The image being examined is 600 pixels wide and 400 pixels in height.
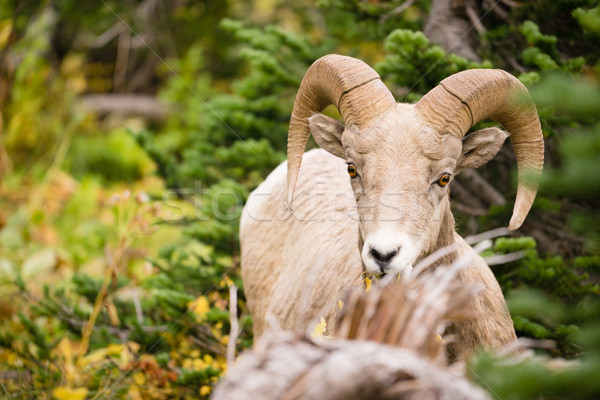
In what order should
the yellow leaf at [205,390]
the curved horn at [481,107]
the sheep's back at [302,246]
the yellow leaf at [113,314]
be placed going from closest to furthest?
the curved horn at [481,107] < the sheep's back at [302,246] < the yellow leaf at [205,390] < the yellow leaf at [113,314]

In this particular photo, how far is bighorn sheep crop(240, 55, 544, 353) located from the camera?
348cm

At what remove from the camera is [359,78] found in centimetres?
381

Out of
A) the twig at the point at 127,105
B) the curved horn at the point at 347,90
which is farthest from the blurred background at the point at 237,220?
the twig at the point at 127,105

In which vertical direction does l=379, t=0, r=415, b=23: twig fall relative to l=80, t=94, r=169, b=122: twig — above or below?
above

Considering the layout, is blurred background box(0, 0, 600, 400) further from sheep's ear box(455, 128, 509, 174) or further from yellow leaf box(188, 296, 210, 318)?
sheep's ear box(455, 128, 509, 174)

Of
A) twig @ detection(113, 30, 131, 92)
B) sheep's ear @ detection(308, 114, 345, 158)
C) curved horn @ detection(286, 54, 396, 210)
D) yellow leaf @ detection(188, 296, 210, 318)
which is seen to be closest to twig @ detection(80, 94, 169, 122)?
twig @ detection(113, 30, 131, 92)

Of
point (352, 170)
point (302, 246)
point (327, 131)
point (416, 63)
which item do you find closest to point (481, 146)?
point (352, 170)

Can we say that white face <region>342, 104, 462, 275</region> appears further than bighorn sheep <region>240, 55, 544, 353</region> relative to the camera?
No

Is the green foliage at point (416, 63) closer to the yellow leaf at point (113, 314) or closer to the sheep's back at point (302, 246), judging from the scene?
the sheep's back at point (302, 246)

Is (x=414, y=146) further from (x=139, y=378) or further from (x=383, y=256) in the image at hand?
(x=139, y=378)

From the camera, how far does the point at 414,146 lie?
11.7 feet

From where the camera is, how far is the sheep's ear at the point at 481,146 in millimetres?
3842

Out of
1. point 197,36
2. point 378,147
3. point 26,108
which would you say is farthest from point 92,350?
point 197,36

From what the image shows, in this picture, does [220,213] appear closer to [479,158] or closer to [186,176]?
[186,176]
